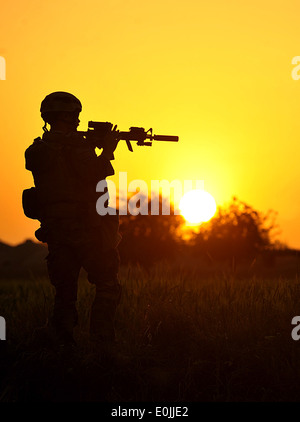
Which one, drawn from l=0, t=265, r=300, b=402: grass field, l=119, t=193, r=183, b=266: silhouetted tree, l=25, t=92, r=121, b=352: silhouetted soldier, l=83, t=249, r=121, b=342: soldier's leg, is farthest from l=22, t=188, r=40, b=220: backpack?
l=119, t=193, r=183, b=266: silhouetted tree

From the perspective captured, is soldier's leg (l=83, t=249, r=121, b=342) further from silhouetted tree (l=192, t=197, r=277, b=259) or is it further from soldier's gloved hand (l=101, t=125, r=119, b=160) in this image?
silhouetted tree (l=192, t=197, r=277, b=259)

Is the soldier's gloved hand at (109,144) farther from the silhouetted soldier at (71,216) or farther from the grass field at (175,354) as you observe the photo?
the grass field at (175,354)

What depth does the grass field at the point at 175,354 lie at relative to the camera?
5.89m

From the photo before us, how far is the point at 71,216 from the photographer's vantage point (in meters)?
6.67

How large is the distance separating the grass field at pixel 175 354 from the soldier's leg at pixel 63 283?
0.80ft

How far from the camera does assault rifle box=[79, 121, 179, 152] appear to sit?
22.6 feet

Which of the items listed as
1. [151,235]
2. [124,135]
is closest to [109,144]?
[124,135]

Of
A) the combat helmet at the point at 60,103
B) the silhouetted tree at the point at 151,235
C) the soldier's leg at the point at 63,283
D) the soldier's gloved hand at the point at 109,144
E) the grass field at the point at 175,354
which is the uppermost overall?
the silhouetted tree at the point at 151,235

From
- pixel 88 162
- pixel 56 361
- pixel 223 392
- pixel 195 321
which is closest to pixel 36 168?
pixel 88 162

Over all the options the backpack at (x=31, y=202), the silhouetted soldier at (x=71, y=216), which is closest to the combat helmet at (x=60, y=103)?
the silhouetted soldier at (x=71, y=216)

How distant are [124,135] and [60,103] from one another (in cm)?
89

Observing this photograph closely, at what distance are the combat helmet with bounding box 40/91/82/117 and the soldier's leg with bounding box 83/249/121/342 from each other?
1477 millimetres

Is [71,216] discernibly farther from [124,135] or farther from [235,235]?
[235,235]
